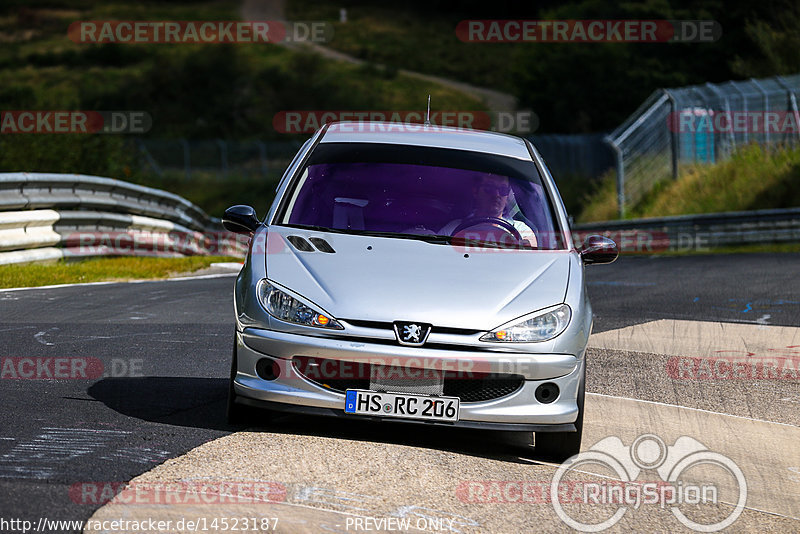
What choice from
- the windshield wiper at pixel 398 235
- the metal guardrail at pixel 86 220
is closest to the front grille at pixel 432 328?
the windshield wiper at pixel 398 235

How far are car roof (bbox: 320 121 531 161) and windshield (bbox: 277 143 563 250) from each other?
0.07m

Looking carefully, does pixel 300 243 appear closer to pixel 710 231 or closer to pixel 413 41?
pixel 710 231

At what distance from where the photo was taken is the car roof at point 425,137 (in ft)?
24.7

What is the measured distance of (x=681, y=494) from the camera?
18.9 ft

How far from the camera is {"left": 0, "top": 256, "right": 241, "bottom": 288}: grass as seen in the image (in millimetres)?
13508

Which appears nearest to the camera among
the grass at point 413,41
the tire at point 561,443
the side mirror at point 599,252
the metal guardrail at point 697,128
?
the tire at point 561,443

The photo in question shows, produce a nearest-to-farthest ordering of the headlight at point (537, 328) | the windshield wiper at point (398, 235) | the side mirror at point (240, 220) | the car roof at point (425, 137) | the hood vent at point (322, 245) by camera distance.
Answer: the headlight at point (537, 328)
the hood vent at point (322, 245)
the windshield wiper at point (398, 235)
the side mirror at point (240, 220)
the car roof at point (425, 137)

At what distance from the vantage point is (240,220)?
6836mm

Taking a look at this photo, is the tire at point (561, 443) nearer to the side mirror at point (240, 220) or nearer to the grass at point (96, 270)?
the side mirror at point (240, 220)

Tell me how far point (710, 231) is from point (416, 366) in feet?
68.0

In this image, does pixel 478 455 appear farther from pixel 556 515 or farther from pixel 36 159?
pixel 36 159

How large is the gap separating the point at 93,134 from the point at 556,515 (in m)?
20.1

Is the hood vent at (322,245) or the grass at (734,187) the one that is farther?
the grass at (734,187)

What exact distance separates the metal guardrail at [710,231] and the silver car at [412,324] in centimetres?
1843
